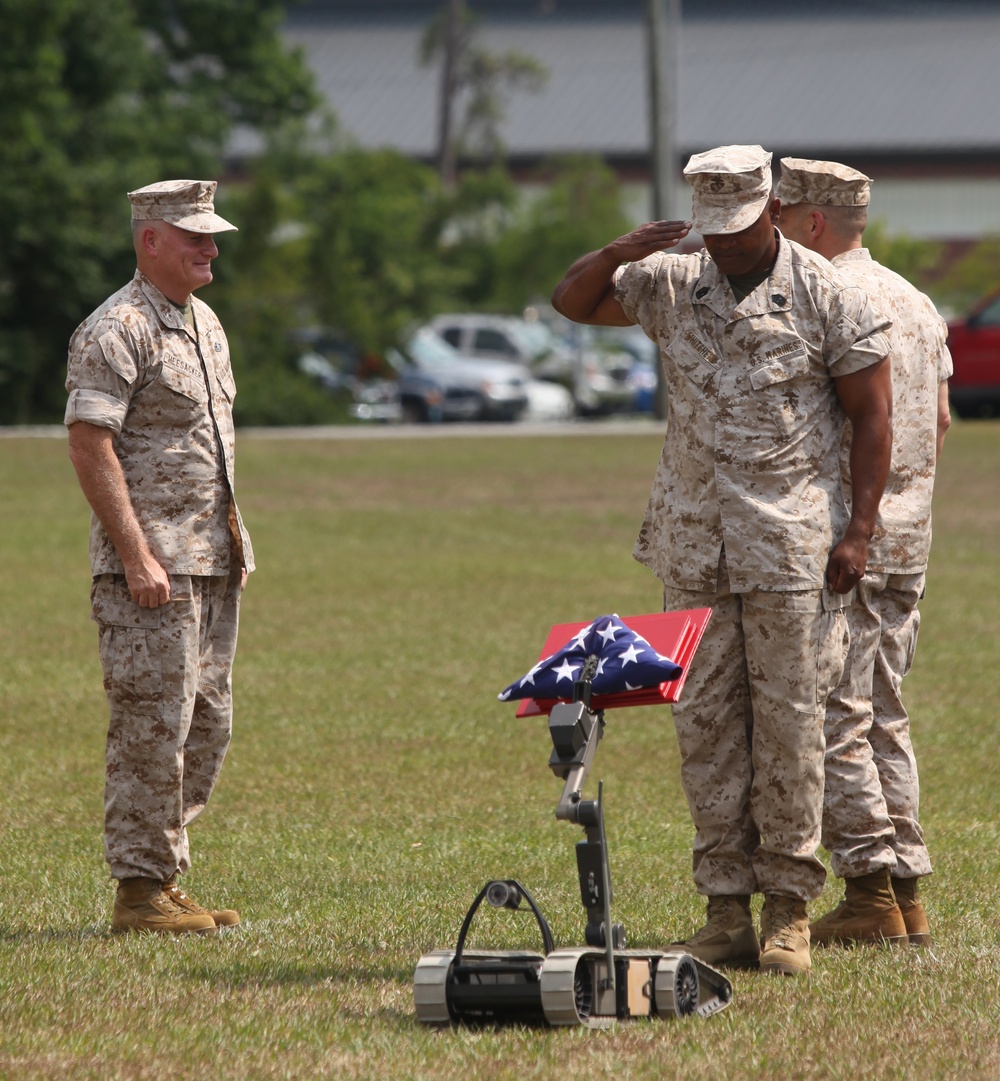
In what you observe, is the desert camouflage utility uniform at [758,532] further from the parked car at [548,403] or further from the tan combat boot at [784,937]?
the parked car at [548,403]

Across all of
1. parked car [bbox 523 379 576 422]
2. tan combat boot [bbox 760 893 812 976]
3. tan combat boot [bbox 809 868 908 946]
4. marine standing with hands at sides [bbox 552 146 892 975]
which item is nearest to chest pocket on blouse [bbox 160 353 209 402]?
marine standing with hands at sides [bbox 552 146 892 975]

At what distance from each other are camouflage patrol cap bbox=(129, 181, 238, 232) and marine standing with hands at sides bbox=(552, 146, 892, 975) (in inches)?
46.1

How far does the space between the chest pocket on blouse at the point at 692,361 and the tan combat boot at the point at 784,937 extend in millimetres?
1456

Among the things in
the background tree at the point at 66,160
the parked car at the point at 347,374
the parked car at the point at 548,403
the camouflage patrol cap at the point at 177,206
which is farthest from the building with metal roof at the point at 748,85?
the camouflage patrol cap at the point at 177,206

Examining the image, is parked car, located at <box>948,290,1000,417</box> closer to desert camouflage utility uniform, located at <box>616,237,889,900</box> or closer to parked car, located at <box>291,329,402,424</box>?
parked car, located at <box>291,329,402,424</box>

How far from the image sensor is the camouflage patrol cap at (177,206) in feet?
18.1

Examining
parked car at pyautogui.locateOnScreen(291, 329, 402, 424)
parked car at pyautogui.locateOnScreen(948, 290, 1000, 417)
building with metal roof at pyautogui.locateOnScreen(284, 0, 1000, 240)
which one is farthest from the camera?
building with metal roof at pyautogui.locateOnScreen(284, 0, 1000, 240)

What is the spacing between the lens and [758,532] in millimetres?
4965

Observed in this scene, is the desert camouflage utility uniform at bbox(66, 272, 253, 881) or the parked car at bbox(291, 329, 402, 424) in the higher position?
the desert camouflage utility uniform at bbox(66, 272, 253, 881)

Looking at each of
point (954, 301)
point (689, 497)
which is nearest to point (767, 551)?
point (689, 497)

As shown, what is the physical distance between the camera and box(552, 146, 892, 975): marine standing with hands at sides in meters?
4.98

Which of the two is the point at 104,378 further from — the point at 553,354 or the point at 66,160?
the point at 553,354

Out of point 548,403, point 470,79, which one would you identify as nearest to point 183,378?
point 548,403

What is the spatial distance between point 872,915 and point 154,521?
95.1 inches
